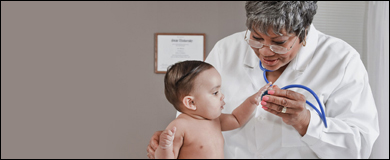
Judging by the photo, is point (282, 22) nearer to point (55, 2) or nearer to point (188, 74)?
point (188, 74)

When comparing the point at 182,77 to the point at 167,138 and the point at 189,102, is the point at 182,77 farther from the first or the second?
the point at 167,138

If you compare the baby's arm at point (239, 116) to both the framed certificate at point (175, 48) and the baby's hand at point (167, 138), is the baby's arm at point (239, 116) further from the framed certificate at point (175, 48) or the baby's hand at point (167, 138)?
the framed certificate at point (175, 48)

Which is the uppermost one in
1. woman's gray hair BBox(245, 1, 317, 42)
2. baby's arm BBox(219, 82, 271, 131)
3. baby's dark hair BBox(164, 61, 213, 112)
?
woman's gray hair BBox(245, 1, 317, 42)

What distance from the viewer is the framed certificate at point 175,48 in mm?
3639

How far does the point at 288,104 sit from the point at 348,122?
1.16 feet

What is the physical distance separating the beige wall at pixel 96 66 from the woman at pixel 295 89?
1.83 metres

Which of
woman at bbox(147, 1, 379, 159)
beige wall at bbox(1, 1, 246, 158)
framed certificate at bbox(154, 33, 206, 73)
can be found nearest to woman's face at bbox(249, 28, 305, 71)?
woman at bbox(147, 1, 379, 159)

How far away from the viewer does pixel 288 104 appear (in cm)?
120

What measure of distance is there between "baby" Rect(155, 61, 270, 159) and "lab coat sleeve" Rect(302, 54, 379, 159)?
0.90ft

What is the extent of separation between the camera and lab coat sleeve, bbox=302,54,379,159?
52.7 inches

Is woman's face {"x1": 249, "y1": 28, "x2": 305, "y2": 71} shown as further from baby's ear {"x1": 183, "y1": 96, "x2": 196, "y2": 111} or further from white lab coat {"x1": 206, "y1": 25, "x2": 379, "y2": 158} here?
baby's ear {"x1": 183, "y1": 96, "x2": 196, "y2": 111}

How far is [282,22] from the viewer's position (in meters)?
1.26

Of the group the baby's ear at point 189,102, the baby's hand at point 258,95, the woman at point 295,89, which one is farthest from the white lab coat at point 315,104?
the baby's ear at point 189,102

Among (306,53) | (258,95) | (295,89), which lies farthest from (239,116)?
(306,53)
